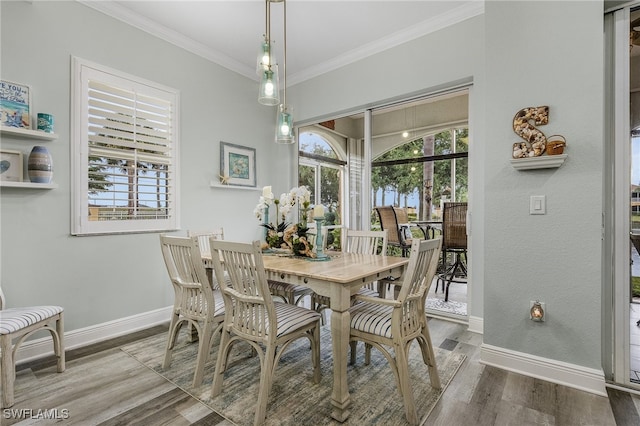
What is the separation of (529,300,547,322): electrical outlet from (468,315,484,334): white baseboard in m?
0.82

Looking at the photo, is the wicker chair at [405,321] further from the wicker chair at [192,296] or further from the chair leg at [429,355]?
the wicker chair at [192,296]

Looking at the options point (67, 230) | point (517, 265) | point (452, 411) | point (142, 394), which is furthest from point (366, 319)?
point (67, 230)

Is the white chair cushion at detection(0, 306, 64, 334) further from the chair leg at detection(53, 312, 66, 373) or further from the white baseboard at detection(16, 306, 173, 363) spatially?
the white baseboard at detection(16, 306, 173, 363)

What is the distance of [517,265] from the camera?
2.18m

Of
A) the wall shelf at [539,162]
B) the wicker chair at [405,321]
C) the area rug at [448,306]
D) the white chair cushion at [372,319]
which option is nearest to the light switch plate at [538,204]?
the wall shelf at [539,162]

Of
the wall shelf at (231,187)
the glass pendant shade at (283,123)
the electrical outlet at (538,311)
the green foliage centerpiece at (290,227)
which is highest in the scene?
the glass pendant shade at (283,123)

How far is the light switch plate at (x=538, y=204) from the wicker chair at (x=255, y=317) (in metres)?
1.61

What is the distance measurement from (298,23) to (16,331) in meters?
3.25

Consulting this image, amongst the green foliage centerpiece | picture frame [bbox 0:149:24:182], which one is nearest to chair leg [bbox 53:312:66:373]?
picture frame [bbox 0:149:24:182]

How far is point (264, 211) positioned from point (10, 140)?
1.86 metres

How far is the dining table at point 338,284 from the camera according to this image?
168 centimetres

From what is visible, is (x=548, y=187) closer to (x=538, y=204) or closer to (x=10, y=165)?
(x=538, y=204)

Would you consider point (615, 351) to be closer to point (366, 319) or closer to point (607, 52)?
point (366, 319)

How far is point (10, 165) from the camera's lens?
2232mm
